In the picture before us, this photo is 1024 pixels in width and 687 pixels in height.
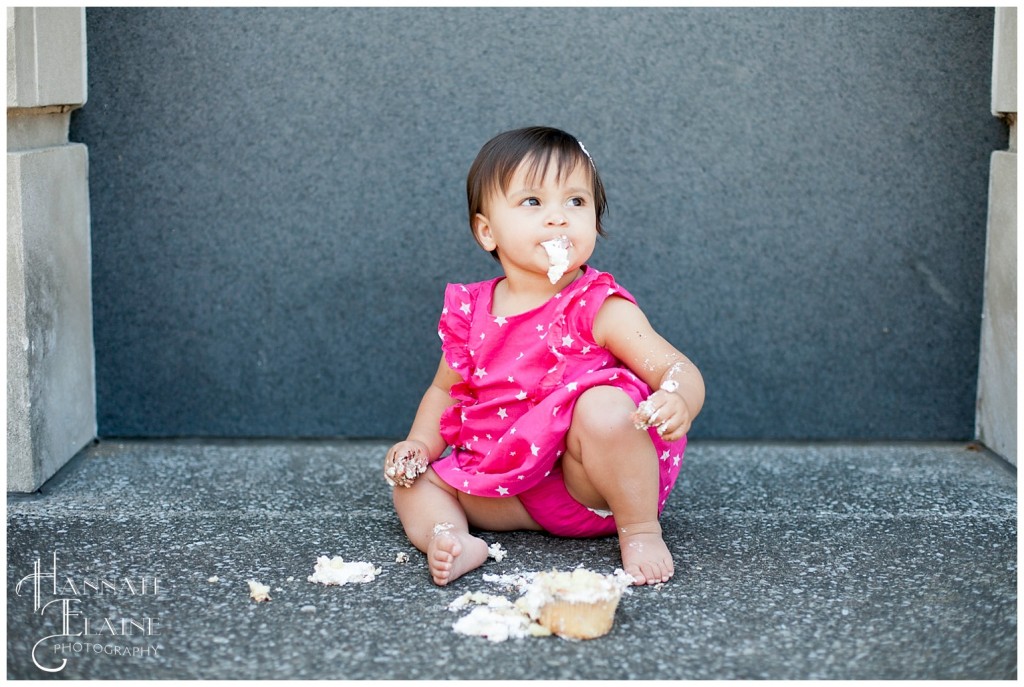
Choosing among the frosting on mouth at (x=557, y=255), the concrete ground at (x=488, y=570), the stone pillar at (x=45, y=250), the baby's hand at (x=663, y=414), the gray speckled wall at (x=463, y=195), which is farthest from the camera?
the gray speckled wall at (x=463, y=195)

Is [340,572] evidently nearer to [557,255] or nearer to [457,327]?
[457,327]

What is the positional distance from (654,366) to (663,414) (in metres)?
0.20

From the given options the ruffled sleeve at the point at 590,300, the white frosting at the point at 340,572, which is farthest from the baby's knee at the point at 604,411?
the white frosting at the point at 340,572

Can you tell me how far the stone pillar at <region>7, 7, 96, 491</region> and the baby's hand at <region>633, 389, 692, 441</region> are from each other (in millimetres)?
1433

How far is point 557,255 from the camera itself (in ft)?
7.43

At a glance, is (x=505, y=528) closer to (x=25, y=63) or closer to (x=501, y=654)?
(x=501, y=654)

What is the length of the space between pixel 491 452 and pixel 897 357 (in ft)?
4.44

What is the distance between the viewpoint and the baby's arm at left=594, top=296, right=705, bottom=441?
2068mm

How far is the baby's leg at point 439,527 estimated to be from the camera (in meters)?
2.16

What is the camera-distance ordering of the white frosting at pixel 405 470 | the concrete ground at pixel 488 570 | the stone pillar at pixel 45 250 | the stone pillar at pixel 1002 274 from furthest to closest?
the stone pillar at pixel 1002 274 < the stone pillar at pixel 45 250 < the white frosting at pixel 405 470 < the concrete ground at pixel 488 570

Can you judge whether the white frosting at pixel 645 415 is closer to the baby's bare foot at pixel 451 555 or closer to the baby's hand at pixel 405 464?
the baby's bare foot at pixel 451 555

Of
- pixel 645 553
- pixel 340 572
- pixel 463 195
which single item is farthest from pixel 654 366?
pixel 463 195

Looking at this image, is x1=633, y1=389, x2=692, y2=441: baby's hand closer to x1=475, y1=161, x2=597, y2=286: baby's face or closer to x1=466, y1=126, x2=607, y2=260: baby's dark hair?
x1=475, y1=161, x2=597, y2=286: baby's face

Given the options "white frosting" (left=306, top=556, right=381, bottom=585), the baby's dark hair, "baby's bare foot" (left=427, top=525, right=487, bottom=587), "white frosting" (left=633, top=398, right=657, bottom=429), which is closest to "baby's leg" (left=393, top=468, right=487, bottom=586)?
"baby's bare foot" (left=427, top=525, right=487, bottom=587)
